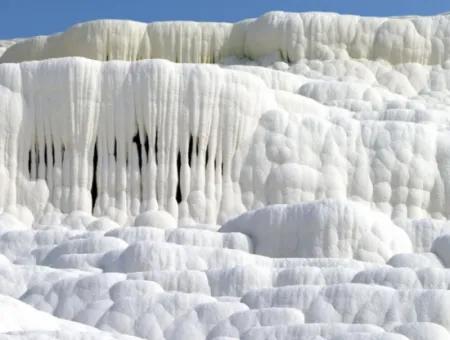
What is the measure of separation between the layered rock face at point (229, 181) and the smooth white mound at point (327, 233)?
36 millimetres

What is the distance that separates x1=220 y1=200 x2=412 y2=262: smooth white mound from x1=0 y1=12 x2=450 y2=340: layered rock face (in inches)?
1.4

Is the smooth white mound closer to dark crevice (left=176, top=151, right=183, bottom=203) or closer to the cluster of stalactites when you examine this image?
dark crevice (left=176, top=151, right=183, bottom=203)

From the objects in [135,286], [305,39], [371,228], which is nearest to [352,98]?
[305,39]

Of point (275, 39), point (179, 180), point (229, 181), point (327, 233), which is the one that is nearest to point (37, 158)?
point (179, 180)

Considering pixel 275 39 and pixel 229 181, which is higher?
pixel 275 39

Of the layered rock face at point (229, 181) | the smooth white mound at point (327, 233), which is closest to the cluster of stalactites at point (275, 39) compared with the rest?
the layered rock face at point (229, 181)

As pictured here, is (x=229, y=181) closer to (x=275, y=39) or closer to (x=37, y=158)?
(x=37, y=158)

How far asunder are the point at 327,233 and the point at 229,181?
6.62 meters

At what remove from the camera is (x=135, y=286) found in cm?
1967

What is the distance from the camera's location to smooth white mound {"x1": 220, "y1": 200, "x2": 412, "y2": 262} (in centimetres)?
2386

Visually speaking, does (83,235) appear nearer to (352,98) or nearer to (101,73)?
(101,73)

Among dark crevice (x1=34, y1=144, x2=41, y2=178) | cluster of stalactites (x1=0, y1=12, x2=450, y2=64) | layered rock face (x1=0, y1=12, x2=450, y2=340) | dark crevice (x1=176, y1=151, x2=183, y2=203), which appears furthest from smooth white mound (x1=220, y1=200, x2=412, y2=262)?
cluster of stalactites (x1=0, y1=12, x2=450, y2=64)

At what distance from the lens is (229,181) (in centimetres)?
3041

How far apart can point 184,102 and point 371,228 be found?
7.58 meters
